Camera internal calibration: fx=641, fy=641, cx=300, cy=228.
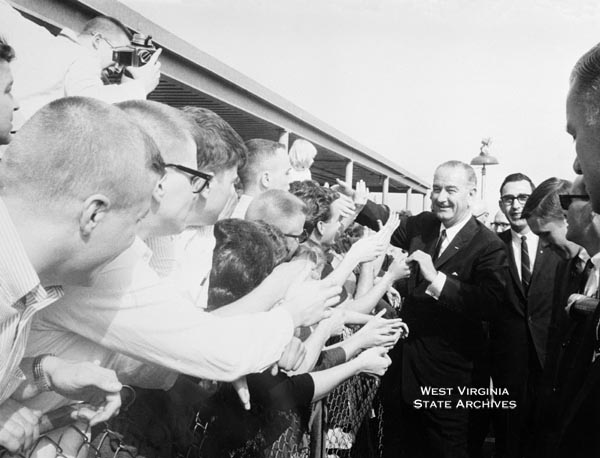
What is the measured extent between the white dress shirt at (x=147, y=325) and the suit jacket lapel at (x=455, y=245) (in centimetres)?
277

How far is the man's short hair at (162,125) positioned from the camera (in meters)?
1.53

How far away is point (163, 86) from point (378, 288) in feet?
9.64

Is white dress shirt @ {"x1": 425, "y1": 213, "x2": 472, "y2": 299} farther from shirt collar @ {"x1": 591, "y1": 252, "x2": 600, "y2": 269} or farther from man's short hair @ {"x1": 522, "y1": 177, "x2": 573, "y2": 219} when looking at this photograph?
shirt collar @ {"x1": 591, "y1": 252, "x2": 600, "y2": 269}

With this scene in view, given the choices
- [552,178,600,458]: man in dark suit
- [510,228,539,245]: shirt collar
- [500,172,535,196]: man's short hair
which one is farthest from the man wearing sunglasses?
[500,172,535,196]: man's short hair

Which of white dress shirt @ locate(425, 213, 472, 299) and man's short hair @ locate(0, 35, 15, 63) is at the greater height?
man's short hair @ locate(0, 35, 15, 63)

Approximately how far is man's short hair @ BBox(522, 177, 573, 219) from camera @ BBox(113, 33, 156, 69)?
8.70 feet

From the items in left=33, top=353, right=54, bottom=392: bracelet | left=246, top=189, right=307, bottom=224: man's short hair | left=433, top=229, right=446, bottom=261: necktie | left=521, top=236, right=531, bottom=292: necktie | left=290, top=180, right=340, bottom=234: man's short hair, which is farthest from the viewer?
left=521, top=236, right=531, bottom=292: necktie

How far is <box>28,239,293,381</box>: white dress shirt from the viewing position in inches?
50.6

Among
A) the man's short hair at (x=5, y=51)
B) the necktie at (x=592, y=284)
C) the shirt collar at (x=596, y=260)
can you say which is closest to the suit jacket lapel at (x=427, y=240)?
the necktie at (x=592, y=284)

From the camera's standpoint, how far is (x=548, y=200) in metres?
3.95

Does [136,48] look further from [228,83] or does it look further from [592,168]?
[228,83]

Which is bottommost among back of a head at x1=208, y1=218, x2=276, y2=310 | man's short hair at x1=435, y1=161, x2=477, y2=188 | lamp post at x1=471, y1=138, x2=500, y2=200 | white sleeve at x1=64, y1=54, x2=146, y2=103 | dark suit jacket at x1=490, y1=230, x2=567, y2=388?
dark suit jacket at x1=490, y1=230, x2=567, y2=388

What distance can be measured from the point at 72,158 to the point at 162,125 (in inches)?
19.9

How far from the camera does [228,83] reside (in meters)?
5.96
